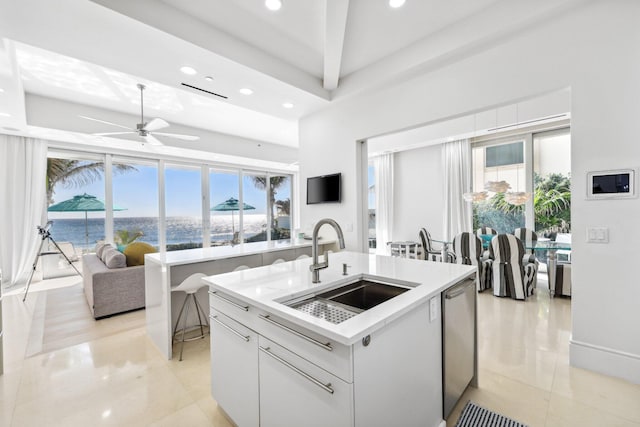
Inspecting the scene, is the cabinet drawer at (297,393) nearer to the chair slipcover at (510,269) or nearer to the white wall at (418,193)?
the chair slipcover at (510,269)

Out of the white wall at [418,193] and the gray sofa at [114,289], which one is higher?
the white wall at [418,193]

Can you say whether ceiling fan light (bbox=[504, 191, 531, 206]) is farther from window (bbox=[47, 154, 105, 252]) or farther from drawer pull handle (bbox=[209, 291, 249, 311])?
window (bbox=[47, 154, 105, 252])

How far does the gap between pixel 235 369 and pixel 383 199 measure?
19.9ft

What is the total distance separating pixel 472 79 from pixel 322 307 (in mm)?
2675

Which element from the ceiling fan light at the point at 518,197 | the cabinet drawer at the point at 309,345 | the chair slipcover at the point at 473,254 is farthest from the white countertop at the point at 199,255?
the ceiling fan light at the point at 518,197

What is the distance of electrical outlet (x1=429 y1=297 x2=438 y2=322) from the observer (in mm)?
1438

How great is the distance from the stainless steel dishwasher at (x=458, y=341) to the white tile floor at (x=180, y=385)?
0.60 feet

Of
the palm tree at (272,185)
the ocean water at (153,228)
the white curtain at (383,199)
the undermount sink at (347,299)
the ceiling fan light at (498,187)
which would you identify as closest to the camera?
the undermount sink at (347,299)

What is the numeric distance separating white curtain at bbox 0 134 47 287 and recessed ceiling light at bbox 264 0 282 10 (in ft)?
17.0

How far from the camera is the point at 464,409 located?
5.79ft

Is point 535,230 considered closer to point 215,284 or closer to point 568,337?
point 568,337

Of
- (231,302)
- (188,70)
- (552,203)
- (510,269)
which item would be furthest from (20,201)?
(552,203)

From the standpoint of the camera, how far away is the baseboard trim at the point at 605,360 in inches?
78.7

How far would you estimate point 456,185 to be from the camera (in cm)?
579
